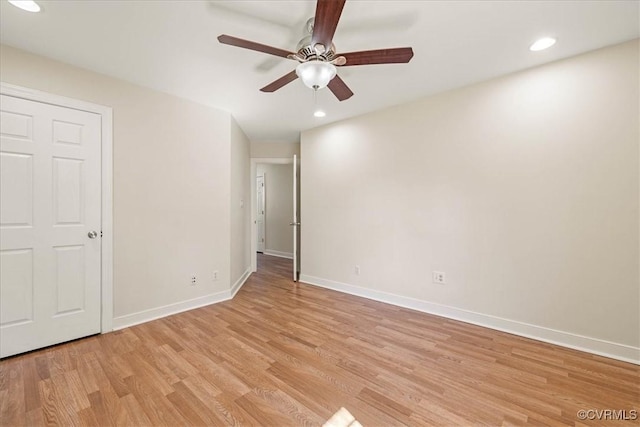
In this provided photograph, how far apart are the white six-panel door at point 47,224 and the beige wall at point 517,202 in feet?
9.84

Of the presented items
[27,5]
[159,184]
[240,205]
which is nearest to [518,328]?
[240,205]

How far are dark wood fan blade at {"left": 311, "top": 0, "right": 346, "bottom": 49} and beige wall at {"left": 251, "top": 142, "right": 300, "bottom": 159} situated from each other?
3481 mm

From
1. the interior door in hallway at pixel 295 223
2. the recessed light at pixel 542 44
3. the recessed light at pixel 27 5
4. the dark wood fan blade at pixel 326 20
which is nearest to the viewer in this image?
the dark wood fan blade at pixel 326 20

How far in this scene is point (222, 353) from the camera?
7.16 feet

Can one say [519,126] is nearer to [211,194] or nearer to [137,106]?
[211,194]

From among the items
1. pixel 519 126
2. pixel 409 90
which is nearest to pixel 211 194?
pixel 409 90

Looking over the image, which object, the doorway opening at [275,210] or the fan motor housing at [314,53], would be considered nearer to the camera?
the fan motor housing at [314,53]

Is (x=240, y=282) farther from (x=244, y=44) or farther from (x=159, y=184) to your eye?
(x=244, y=44)

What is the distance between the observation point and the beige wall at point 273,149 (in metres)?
5.05

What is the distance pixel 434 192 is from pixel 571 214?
1185 millimetres

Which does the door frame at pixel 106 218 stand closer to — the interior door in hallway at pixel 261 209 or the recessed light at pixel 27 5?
the recessed light at pixel 27 5

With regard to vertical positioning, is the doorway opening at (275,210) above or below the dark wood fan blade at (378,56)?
below

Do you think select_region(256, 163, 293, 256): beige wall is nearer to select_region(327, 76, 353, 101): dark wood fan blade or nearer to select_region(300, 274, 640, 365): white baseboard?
select_region(300, 274, 640, 365): white baseboard

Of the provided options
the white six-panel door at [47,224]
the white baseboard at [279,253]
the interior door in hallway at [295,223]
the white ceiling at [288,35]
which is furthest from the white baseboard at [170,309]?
the white baseboard at [279,253]
